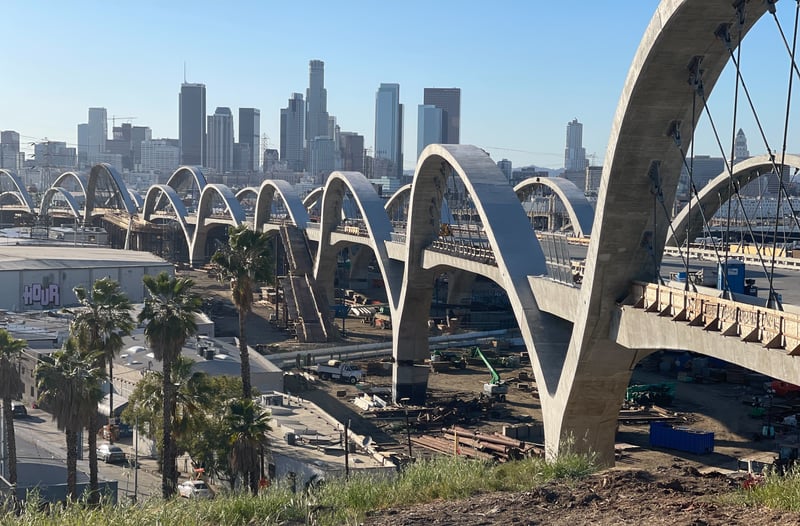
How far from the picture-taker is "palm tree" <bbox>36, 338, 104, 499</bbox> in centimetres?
3262

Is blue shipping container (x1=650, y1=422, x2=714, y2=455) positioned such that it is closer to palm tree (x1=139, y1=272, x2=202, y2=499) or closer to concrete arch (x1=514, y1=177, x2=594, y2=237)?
palm tree (x1=139, y1=272, x2=202, y2=499)

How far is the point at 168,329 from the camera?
36.5 m

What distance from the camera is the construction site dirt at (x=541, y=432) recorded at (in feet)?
55.4

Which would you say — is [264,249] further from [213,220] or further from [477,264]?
[213,220]

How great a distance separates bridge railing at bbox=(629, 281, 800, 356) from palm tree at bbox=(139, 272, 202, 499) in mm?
15956

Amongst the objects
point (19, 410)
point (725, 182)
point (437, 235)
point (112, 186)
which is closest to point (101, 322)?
point (19, 410)

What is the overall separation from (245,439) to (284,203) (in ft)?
239

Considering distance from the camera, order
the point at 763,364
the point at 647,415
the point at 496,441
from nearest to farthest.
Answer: the point at 763,364, the point at 496,441, the point at 647,415

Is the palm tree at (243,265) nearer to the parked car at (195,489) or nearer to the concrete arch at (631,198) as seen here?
the parked car at (195,489)

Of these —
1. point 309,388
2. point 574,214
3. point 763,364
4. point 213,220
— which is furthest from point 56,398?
point 213,220

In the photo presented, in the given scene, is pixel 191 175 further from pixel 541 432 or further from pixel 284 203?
pixel 541 432

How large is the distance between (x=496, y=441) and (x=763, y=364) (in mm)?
23980

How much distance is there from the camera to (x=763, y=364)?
69.8ft

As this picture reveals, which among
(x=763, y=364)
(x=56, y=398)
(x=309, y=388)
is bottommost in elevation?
(x=309, y=388)
